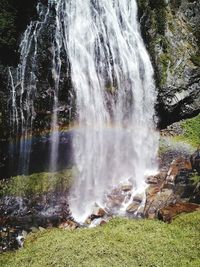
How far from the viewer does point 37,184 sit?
2216 centimetres

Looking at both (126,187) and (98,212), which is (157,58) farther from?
(98,212)

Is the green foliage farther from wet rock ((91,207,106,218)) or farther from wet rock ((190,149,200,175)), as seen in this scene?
wet rock ((190,149,200,175))

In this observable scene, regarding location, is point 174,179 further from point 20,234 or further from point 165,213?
point 20,234

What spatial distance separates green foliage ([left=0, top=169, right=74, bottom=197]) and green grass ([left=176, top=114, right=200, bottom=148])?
280 inches

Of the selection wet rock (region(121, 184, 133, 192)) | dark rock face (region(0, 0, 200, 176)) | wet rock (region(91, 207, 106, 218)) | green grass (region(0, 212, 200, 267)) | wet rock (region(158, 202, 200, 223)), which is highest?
dark rock face (region(0, 0, 200, 176))

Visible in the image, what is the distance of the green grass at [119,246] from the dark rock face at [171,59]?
1029 cm

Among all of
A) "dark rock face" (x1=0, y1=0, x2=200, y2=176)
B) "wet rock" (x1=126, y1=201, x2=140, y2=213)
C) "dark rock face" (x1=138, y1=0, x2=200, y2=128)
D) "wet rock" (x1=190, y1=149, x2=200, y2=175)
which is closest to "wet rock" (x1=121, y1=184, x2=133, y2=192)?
"wet rock" (x1=126, y1=201, x2=140, y2=213)

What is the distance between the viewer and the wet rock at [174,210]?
17344mm

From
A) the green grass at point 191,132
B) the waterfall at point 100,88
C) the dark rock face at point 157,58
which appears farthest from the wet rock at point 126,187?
the green grass at point 191,132

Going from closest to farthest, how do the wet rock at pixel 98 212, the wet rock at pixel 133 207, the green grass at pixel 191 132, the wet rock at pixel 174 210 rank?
the wet rock at pixel 174 210 → the wet rock at pixel 98 212 → the wet rock at pixel 133 207 → the green grass at pixel 191 132

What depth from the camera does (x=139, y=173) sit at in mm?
23328

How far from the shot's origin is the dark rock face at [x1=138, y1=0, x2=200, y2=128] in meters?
25.7

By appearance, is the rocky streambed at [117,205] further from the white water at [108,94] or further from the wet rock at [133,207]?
the white water at [108,94]

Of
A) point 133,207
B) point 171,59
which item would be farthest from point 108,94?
point 133,207
